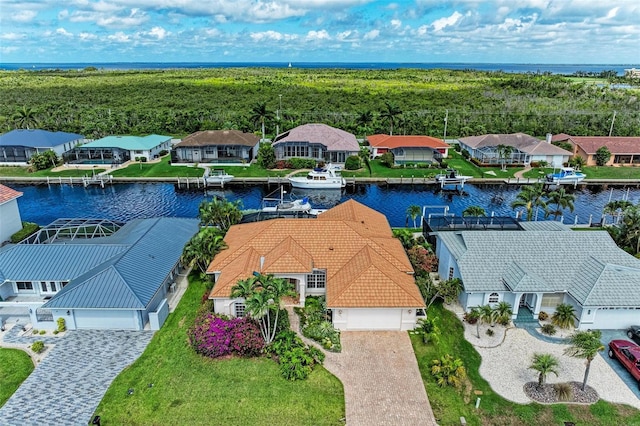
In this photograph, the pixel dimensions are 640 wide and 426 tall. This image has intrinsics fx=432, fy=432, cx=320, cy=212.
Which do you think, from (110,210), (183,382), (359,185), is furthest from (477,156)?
(183,382)

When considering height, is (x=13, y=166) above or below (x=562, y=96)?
below

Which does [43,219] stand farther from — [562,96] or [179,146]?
[562,96]

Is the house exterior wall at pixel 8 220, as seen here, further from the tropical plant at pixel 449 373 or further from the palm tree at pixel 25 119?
the palm tree at pixel 25 119

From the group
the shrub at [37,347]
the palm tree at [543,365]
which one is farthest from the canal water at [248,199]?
the palm tree at [543,365]

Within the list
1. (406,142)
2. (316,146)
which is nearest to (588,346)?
(316,146)

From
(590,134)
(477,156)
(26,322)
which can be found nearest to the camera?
(26,322)
